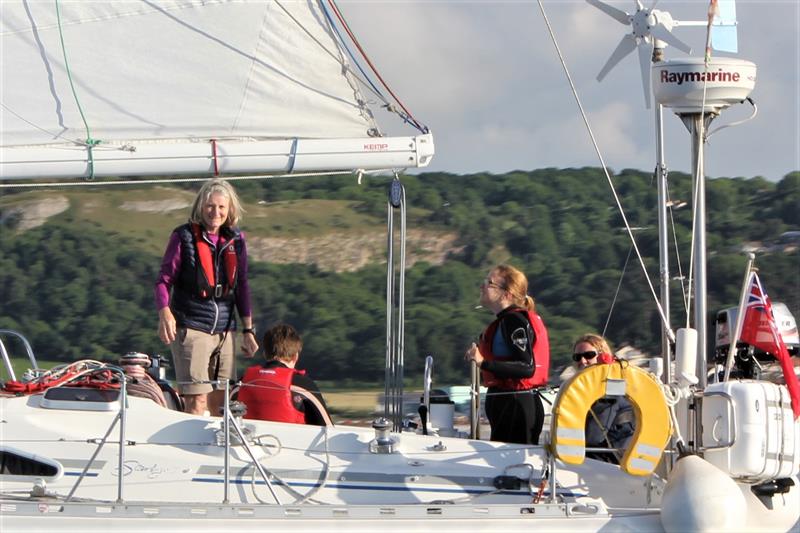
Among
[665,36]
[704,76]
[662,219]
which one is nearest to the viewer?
[704,76]

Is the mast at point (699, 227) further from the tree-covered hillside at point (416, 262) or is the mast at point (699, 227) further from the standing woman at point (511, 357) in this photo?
the tree-covered hillside at point (416, 262)

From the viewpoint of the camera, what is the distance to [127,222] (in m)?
25.4

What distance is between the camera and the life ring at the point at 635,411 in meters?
5.41

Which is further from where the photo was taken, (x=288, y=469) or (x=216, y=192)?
(x=216, y=192)

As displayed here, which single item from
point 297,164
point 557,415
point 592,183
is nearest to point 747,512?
point 557,415

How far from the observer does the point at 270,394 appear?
5988 millimetres

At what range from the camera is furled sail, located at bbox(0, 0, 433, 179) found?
21.5ft

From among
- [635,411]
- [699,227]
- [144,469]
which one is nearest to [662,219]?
[699,227]

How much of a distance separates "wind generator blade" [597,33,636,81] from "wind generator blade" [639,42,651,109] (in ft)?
0.31

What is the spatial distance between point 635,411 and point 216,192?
7.23 feet

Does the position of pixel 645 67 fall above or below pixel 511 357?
above

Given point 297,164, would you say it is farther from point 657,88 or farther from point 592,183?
point 592,183

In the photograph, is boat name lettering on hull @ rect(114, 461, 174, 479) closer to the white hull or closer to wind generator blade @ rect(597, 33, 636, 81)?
the white hull

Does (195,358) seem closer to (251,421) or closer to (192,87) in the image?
(251,421)
